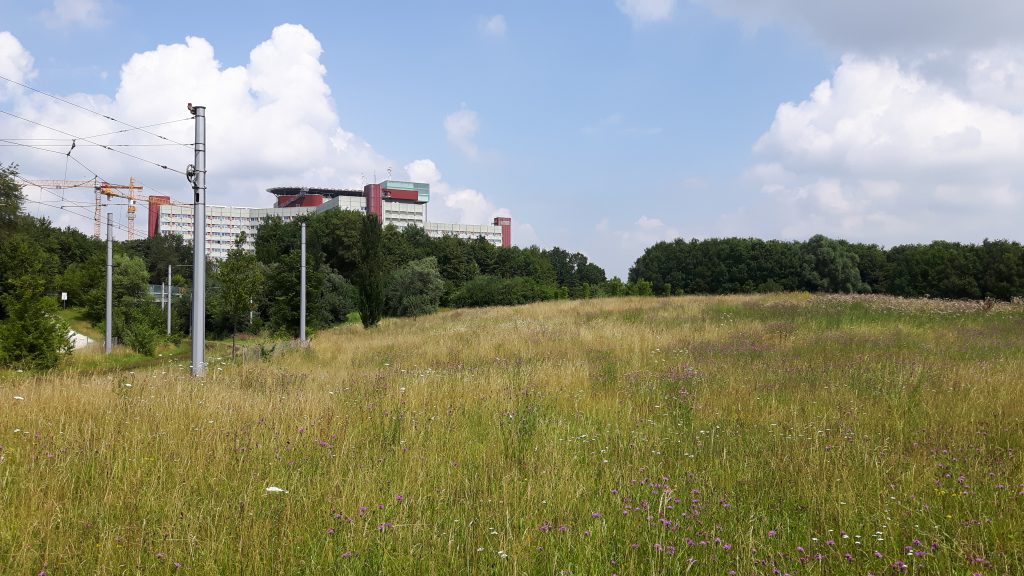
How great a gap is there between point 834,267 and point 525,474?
233 feet

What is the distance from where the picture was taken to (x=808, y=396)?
8.04 m

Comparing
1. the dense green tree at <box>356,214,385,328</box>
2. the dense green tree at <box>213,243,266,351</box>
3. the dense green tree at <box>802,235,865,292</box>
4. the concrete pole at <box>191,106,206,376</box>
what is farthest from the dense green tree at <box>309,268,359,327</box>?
the dense green tree at <box>802,235,865,292</box>

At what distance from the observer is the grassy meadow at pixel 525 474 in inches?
138

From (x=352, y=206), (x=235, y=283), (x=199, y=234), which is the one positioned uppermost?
(x=352, y=206)

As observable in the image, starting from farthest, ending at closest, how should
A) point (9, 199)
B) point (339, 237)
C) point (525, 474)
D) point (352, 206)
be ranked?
point (352, 206), point (339, 237), point (9, 199), point (525, 474)

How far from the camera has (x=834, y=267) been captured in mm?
66312

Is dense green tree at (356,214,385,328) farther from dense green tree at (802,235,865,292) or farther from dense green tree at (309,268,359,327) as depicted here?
dense green tree at (802,235,865,292)

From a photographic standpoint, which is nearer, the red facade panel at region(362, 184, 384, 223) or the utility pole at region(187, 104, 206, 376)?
the utility pole at region(187, 104, 206, 376)

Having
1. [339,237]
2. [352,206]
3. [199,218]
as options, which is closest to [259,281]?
[199,218]

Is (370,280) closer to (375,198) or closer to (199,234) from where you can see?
(199,234)

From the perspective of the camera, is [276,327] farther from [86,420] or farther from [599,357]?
[86,420]

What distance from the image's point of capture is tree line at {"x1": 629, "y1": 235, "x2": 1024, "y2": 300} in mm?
57844

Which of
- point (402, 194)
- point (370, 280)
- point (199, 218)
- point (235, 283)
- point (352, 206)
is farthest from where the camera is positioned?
point (402, 194)

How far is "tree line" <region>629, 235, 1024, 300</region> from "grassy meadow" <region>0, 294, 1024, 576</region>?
44092 millimetres
